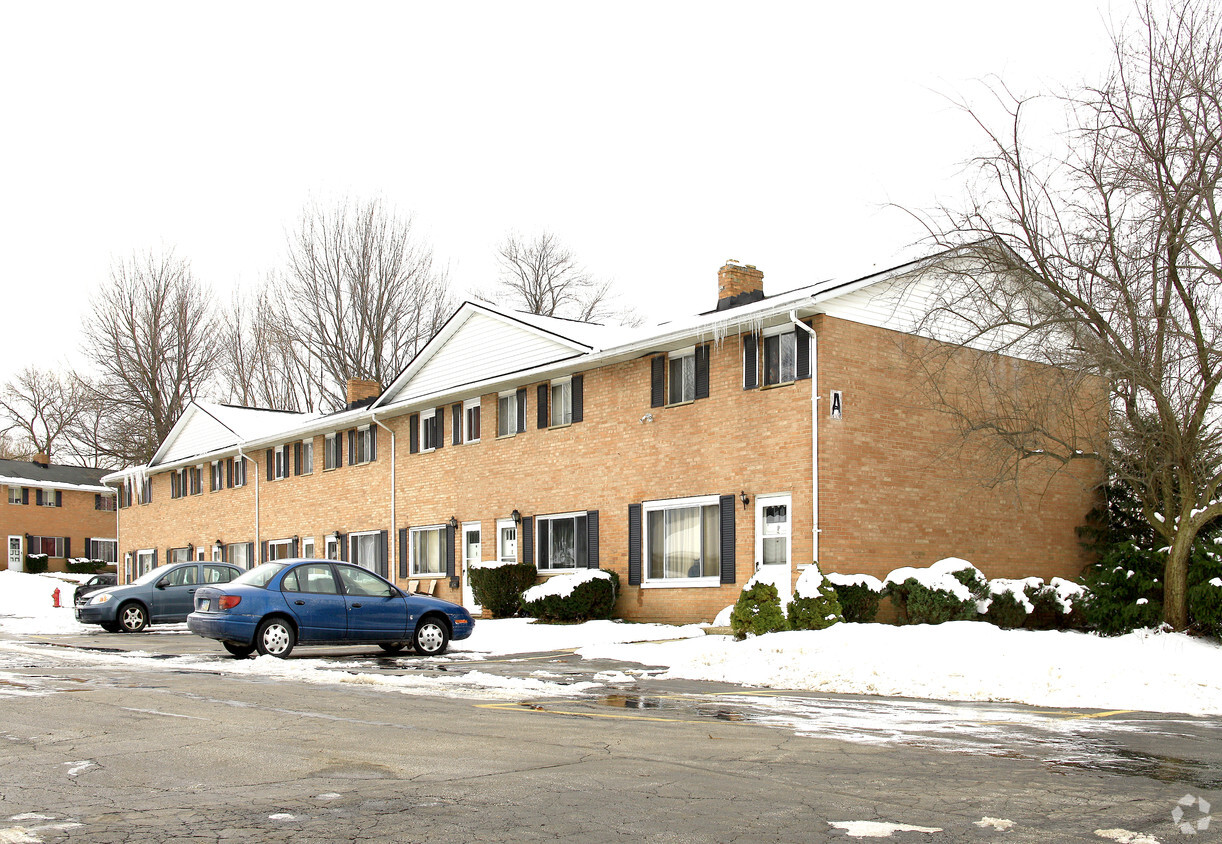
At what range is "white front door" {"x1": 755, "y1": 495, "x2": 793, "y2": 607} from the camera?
19578 mm

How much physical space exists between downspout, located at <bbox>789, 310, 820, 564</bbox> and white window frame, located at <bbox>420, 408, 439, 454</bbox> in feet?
42.0

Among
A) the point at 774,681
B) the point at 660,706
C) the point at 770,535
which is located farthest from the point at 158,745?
the point at 770,535

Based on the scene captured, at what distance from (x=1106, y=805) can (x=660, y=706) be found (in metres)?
5.17

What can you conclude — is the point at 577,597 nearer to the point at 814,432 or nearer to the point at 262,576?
the point at 814,432

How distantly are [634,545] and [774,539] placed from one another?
143 inches

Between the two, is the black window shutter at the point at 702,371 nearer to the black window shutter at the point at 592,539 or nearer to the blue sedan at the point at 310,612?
the black window shutter at the point at 592,539

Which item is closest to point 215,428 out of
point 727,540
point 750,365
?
point 727,540

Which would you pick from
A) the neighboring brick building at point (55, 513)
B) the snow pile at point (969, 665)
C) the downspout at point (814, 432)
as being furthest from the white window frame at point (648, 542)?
the neighboring brick building at point (55, 513)

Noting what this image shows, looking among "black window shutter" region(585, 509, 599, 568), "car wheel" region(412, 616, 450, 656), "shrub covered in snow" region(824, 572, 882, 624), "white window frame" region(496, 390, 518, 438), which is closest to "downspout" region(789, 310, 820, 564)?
"shrub covered in snow" region(824, 572, 882, 624)

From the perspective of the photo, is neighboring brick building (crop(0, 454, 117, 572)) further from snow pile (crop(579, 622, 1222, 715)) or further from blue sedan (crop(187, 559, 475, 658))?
snow pile (crop(579, 622, 1222, 715))

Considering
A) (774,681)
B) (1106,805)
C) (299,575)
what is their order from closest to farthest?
1. (1106,805)
2. (774,681)
3. (299,575)

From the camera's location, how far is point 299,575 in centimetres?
1612

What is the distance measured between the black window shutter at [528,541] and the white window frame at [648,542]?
12.7 ft

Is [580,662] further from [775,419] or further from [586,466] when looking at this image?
[586,466]
